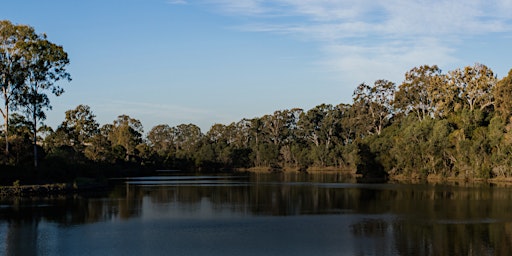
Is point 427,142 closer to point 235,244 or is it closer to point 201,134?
point 235,244

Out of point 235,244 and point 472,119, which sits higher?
point 472,119

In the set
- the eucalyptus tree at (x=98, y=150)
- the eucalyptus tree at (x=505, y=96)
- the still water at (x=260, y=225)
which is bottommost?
the still water at (x=260, y=225)

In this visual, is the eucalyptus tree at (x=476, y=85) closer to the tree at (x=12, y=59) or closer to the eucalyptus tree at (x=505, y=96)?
the eucalyptus tree at (x=505, y=96)

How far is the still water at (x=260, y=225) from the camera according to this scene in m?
21.9

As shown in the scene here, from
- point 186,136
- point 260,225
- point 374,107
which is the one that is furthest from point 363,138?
point 186,136

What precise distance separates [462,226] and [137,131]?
102m

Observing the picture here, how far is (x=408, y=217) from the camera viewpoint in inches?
1229

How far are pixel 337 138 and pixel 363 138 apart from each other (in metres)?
29.6

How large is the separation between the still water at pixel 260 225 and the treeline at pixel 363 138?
18.1m

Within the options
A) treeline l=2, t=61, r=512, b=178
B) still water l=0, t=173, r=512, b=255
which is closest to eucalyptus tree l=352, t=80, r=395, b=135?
treeline l=2, t=61, r=512, b=178

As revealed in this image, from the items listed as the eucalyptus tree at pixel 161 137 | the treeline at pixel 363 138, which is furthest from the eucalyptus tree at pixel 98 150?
the eucalyptus tree at pixel 161 137

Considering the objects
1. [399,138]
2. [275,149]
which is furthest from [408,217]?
[275,149]

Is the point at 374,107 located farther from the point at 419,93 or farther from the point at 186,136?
the point at 186,136

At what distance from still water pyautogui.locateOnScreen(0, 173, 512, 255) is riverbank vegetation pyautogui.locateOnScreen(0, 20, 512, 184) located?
1375cm
